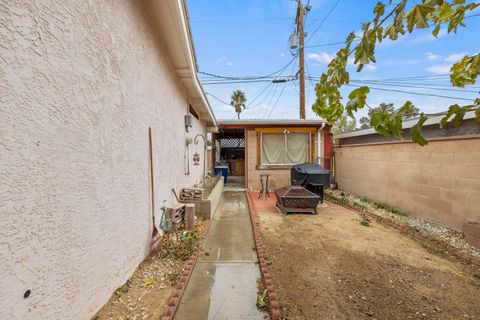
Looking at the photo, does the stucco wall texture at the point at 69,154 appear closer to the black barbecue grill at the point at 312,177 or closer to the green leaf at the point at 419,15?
the green leaf at the point at 419,15

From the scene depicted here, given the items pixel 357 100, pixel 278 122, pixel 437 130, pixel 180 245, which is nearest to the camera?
pixel 357 100

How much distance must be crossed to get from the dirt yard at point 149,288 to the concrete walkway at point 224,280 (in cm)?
23

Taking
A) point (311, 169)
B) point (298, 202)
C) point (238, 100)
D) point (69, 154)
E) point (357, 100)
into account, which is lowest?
point (298, 202)

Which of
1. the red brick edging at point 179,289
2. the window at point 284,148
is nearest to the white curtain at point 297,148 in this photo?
the window at point 284,148

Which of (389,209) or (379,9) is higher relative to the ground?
(379,9)

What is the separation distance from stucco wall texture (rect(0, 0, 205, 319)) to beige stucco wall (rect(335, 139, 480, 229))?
19.5ft

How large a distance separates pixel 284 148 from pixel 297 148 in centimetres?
59

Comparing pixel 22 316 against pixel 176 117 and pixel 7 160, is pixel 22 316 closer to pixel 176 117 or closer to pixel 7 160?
pixel 7 160

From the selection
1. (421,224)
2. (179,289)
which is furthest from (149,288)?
(421,224)

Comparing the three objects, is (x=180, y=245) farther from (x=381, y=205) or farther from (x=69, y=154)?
(x=381, y=205)

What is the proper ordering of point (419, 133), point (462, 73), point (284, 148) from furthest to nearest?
1. point (284, 148)
2. point (462, 73)
3. point (419, 133)

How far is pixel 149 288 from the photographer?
2396 mm

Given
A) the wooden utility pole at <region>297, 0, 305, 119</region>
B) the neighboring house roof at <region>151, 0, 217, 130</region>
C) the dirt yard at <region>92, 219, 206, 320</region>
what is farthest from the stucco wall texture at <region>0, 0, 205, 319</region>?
the wooden utility pole at <region>297, 0, 305, 119</region>

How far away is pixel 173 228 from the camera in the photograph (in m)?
3.77
